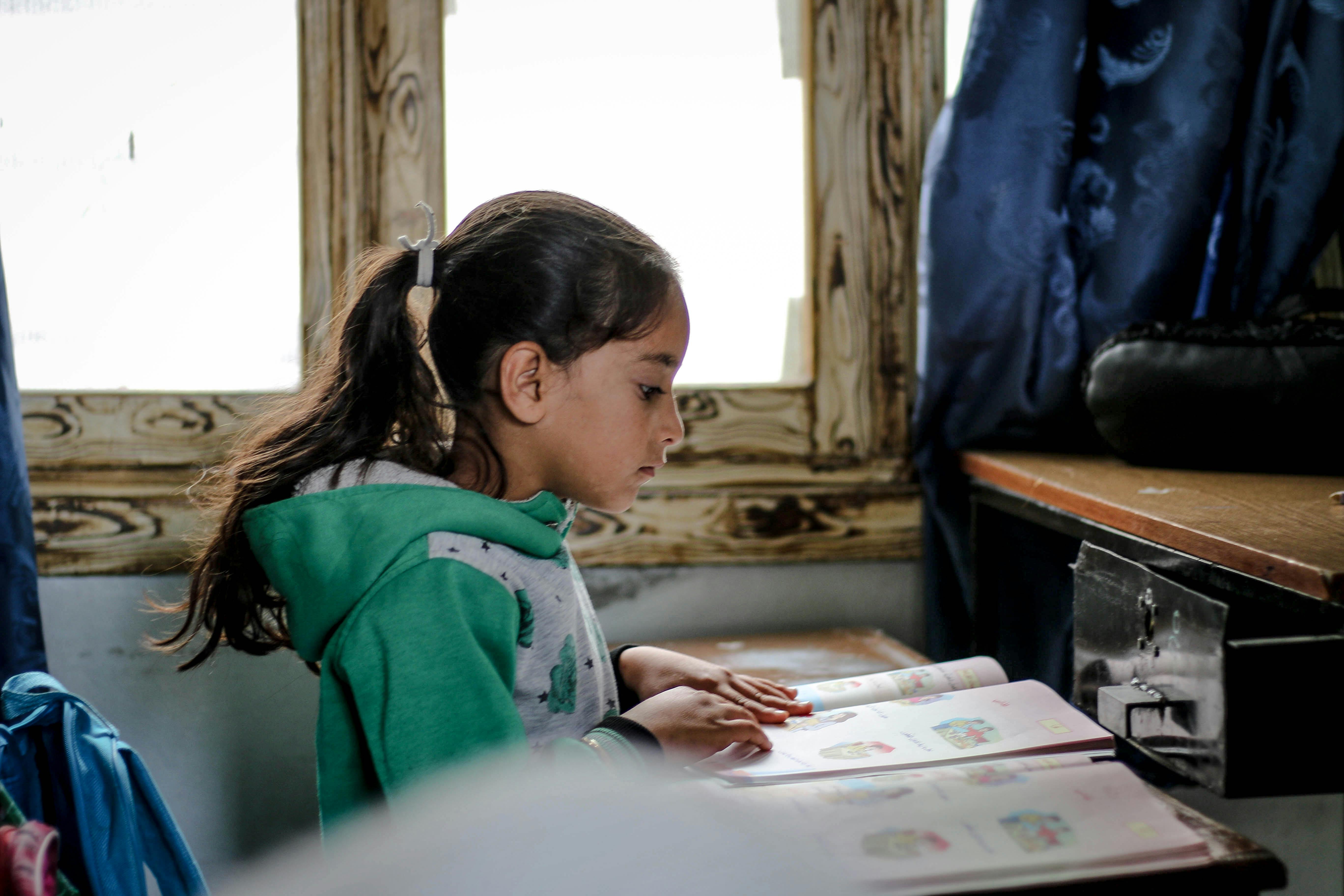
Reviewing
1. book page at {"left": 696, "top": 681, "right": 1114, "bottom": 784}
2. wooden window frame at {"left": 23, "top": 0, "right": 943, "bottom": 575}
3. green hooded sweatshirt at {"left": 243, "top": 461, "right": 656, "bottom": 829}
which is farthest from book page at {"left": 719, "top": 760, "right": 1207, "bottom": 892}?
wooden window frame at {"left": 23, "top": 0, "right": 943, "bottom": 575}

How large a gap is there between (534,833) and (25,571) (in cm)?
83

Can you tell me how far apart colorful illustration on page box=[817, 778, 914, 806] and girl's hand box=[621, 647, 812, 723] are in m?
0.25

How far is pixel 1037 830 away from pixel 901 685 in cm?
37

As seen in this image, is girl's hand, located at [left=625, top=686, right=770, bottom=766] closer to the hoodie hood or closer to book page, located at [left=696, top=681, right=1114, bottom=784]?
book page, located at [left=696, top=681, right=1114, bottom=784]

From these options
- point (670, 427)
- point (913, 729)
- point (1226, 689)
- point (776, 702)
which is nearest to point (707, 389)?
point (670, 427)

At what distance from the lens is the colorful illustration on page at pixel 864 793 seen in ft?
1.73

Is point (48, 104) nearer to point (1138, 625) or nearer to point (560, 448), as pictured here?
point (560, 448)

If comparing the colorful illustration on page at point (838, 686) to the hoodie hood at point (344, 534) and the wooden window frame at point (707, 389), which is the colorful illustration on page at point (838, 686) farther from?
the wooden window frame at point (707, 389)

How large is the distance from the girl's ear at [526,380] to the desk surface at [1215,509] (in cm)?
51

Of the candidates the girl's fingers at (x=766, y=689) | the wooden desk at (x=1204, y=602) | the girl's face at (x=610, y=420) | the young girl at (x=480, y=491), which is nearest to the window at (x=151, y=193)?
the young girl at (x=480, y=491)

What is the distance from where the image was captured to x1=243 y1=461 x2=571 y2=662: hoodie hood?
0.68 metres

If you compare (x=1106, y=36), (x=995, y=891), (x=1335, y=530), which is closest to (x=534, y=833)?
(x=995, y=891)

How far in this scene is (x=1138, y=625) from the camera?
0.76 metres

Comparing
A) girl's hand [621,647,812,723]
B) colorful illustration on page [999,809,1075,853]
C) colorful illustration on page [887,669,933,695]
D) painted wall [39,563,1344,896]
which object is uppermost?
colorful illustration on page [999,809,1075,853]
